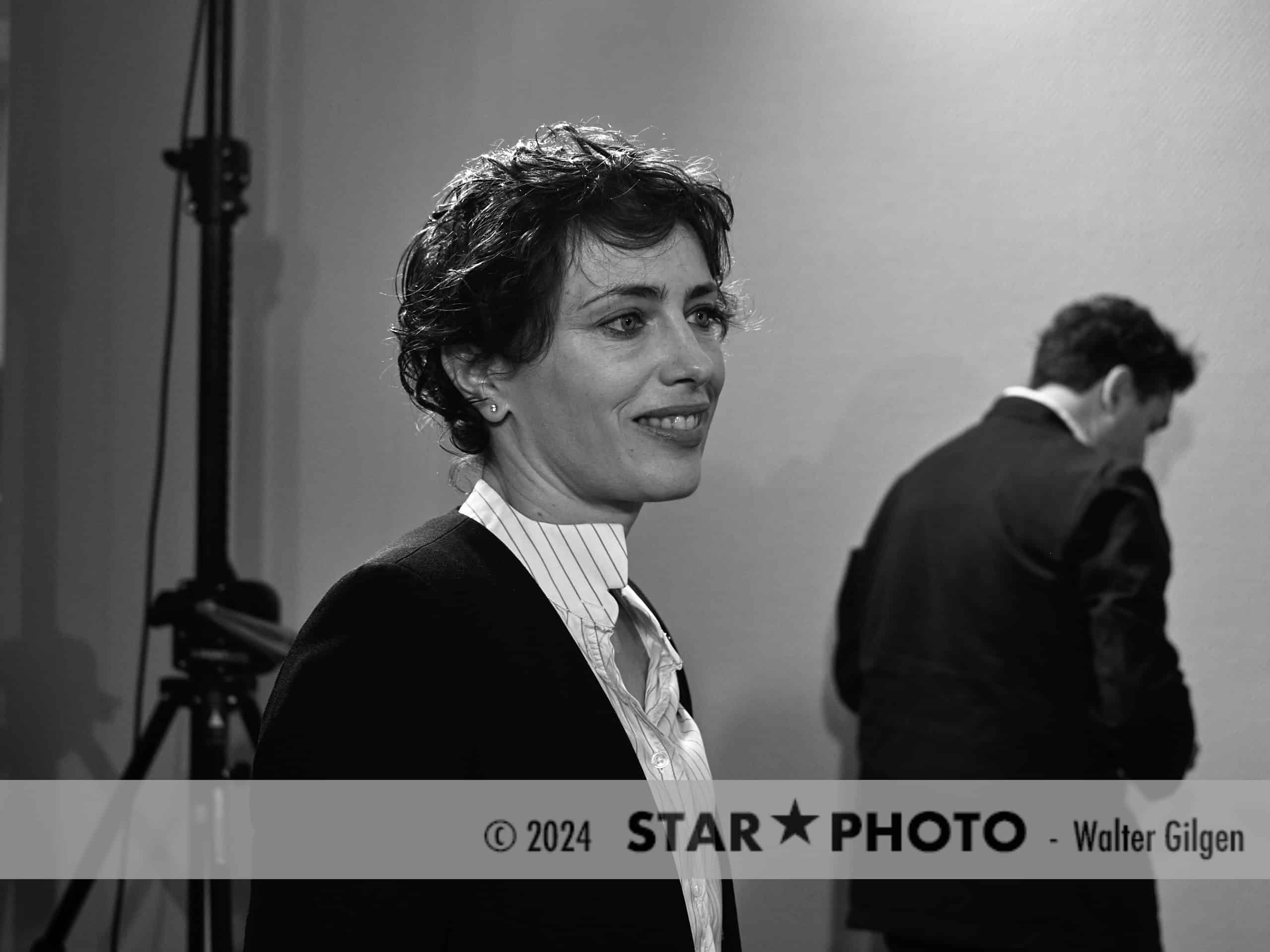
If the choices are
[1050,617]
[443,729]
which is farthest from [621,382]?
[1050,617]

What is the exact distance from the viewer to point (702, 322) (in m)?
1.02

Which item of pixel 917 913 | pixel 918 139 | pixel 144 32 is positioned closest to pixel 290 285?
pixel 144 32

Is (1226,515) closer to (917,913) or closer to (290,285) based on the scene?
(917,913)

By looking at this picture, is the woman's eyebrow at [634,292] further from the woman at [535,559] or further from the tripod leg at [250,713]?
the tripod leg at [250,713]

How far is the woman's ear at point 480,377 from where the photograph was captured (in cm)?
98

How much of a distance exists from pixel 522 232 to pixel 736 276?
758 millimetres

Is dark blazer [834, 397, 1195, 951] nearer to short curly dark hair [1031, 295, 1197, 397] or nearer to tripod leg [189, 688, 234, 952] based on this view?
short curly dark hair [1031, 295, 1197, 397]

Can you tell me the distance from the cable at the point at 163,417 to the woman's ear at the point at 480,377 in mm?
1220

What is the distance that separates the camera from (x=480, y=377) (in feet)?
3.26

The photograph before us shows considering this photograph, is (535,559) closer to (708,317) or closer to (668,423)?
(668,423)

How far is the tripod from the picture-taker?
1.75 m

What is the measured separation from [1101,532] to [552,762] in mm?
805

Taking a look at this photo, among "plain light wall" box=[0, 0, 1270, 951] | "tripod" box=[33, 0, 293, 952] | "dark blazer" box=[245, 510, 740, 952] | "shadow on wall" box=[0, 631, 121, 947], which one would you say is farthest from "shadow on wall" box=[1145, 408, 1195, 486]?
"shadow on wall" box=[0, 631, 121, 947]

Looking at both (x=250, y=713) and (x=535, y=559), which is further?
(x=250, y=713)
